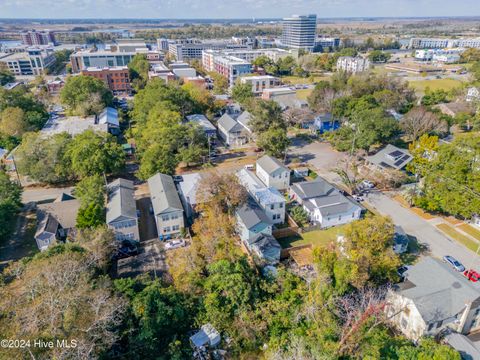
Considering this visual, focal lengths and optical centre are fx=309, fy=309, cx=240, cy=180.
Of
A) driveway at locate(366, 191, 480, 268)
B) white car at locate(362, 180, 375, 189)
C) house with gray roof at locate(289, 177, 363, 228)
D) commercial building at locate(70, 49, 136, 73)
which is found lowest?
driveway at locate(366, 191, 480, 268)

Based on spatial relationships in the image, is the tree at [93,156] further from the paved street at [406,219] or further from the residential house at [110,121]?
the paved street at [406,219]

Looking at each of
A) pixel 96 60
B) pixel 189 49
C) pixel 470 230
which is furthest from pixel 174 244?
pixel 189 49

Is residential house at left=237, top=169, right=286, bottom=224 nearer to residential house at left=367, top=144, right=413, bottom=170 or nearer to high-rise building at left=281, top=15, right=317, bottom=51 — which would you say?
residential house at left=367, top=144, right=413, bottom=170

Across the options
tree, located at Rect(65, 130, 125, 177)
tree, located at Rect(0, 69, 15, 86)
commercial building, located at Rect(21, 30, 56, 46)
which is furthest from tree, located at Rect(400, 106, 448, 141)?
commercial building, located at Rect(21, 30, 56, 46)

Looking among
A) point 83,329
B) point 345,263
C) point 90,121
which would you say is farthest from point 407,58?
point 83,329

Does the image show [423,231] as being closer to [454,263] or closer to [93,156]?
[454,263]
